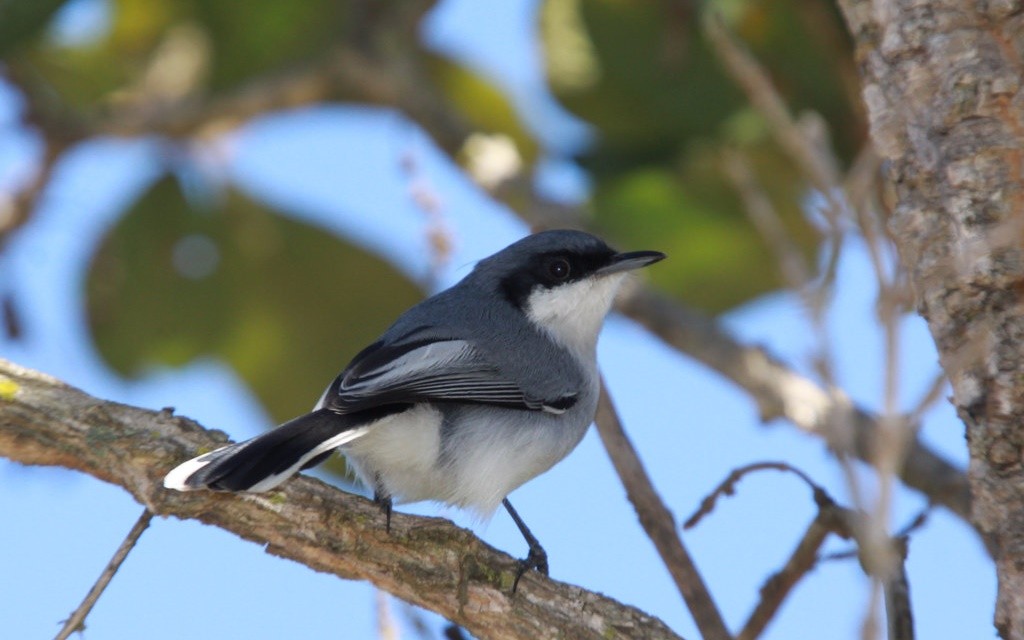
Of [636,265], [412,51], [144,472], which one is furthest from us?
[412,51]

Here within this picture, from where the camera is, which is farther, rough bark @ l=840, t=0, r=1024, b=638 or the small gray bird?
the small gray bird

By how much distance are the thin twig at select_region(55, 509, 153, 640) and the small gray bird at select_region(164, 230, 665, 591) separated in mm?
176

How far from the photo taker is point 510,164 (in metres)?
4.89

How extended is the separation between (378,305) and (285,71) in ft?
3.54

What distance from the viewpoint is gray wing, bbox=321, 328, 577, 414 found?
3.41 m

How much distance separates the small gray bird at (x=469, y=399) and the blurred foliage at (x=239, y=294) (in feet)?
4.00

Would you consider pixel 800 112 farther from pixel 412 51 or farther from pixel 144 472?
pixel 144 472

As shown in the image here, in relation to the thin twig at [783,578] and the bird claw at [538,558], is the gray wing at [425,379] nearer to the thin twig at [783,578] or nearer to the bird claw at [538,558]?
the bird claw at [538,558]

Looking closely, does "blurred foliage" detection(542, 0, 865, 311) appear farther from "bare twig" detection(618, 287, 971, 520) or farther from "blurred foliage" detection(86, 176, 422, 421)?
"blurred foliage" detection(86, 176, 422, 421)

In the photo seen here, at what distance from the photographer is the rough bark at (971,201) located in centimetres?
258

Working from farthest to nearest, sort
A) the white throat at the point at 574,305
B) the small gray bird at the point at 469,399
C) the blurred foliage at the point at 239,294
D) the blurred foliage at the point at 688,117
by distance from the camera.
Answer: the blurred foliage at the point at 239,294 < the blurred foliage at the point at 688,117 < the white throat at the point at 574,305 < the small gray bird at the point at 469,399

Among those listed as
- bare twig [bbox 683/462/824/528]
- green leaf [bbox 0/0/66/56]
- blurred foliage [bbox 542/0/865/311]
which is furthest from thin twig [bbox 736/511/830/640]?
green leaf [bbox 0/0/66/56]

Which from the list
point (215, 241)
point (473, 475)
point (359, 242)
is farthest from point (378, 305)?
point (473, 475)

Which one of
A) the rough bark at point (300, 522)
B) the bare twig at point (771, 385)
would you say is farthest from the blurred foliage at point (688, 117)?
the rough bark at point (300, 522)
